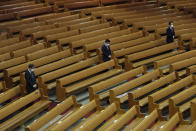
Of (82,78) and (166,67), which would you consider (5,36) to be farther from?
(166,67)

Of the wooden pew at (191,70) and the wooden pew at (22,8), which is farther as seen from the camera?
the wooden pew at (22,8)

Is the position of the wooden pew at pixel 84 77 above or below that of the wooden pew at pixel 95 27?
below

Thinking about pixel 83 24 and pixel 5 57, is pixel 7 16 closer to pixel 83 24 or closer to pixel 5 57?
pixel 83 24

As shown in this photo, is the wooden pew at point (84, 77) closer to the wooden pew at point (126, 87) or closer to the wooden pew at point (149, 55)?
the wooden pew at point (149, 55)

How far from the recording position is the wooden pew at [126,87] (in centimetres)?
268

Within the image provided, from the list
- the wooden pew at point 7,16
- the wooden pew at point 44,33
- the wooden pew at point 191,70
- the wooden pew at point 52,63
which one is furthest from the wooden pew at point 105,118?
the wooden pew at point 7,16

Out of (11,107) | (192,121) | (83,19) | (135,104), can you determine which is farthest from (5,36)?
(192,121)

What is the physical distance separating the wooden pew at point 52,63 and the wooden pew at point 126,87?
0.70 metres

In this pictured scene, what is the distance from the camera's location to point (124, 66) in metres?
3.54

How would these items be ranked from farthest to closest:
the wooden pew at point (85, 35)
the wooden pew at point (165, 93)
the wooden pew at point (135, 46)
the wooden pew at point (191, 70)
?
the wooden pew at point (85, 35), the wooden pew at point (135, 46), the wooden pew at point (191, 70), the wooden pew at point (165, 93)

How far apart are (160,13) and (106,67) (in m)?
1.94

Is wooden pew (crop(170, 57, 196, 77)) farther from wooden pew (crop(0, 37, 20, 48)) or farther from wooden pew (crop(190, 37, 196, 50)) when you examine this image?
wooden pew (crop(0, 37, 20, 48))

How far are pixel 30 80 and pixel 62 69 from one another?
1.36ft

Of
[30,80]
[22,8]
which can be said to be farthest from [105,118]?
[22,8]
